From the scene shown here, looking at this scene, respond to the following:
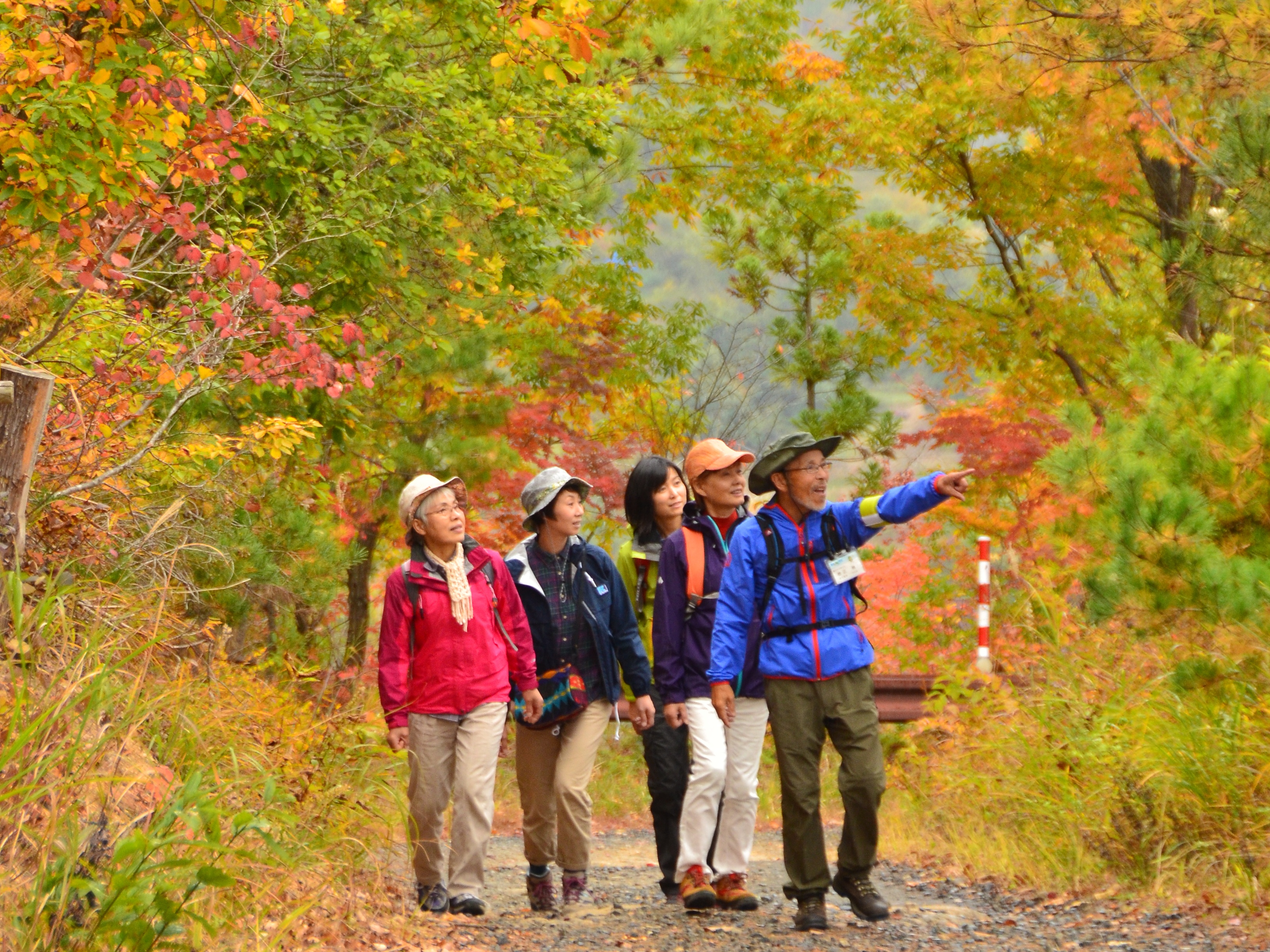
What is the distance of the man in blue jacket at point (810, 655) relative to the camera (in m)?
5.59

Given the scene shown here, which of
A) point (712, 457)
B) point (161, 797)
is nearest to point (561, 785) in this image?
point (712, 457)

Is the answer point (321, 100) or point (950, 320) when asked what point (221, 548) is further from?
point (950, 320)

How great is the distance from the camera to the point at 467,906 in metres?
5.98

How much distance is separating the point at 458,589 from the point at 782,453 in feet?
5.30

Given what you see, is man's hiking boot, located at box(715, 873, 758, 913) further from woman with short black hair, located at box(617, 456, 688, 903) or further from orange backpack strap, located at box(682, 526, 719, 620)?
orange backpack strap, located at box(682, 526, 719, 620)

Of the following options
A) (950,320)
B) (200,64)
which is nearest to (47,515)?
(200,64)

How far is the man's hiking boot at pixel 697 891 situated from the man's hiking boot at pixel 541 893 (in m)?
0.71

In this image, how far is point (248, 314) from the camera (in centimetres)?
768

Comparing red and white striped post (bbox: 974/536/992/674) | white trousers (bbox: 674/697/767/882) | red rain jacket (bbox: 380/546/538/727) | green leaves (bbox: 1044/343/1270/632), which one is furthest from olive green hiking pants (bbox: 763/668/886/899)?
red and white striped post (bbox: 974/536/992/674)

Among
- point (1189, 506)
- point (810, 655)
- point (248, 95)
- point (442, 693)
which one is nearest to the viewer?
point (248, 95)

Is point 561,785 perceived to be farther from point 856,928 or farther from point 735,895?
point 856,928

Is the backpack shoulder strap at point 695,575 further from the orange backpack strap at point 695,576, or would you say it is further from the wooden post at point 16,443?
the wooden post at point 16,443

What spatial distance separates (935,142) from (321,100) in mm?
6910

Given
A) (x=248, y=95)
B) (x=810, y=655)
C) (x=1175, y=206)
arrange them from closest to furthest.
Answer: (x=248, y=95)
(x=810, y=655)
(x=1175, y=206)
